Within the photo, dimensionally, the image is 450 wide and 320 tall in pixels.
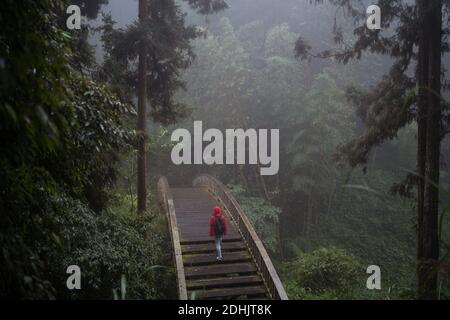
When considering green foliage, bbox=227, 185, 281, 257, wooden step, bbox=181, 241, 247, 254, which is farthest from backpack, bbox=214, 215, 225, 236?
green foliage, bbox=227, 185, 281, 257

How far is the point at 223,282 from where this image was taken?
32.6 ft

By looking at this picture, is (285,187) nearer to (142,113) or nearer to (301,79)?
(301,79)

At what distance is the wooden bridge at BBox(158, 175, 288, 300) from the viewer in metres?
9.59

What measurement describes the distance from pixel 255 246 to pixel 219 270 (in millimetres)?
1187

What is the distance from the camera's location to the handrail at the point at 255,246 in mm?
9273

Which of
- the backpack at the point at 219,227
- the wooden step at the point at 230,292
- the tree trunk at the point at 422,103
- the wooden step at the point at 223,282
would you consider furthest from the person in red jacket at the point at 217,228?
the tree trunk at the point at 422,103

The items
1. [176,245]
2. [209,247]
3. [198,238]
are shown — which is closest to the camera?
[176,245]

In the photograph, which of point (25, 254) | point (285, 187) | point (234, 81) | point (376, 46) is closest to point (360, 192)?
point (285, 187)

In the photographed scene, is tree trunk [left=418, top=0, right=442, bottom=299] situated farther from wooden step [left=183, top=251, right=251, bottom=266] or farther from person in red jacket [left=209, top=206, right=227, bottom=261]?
person in red jacket [left=209, top=206, right=227, bottom=261]

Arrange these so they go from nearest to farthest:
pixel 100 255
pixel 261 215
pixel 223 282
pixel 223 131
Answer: pixel 100 255 < pixel 223 282 < pixel 261 215 < pixel 223 131

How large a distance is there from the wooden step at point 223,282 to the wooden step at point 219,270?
0.20 meters

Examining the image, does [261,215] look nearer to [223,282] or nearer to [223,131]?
[223,131]

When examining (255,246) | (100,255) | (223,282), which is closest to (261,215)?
(255,246)

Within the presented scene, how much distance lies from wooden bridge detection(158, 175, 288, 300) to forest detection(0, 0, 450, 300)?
2.04 ft
